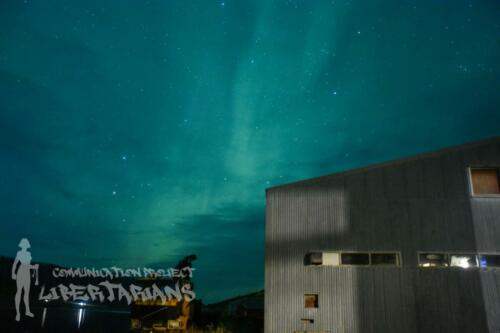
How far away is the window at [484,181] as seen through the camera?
49.8ft

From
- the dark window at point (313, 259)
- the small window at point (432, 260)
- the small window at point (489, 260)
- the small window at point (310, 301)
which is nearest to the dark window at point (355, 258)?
the dark window at point (313, 259)

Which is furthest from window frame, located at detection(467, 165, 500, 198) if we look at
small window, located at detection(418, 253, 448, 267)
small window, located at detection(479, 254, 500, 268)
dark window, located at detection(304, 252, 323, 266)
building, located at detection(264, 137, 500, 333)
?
dark window, located at detection(304, 252, 323, 266)

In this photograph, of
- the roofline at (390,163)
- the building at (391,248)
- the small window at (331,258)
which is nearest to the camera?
the building at (391,248)

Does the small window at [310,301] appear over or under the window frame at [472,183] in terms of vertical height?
under

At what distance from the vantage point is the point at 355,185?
50.4 feet

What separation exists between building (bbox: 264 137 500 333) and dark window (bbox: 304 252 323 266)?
0.04 metres

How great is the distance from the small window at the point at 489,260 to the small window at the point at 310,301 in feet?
20.2

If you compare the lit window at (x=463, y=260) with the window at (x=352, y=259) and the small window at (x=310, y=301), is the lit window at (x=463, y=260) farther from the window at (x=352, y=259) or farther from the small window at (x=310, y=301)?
the small window at (x=310, y=301)

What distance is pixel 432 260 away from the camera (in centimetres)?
1457

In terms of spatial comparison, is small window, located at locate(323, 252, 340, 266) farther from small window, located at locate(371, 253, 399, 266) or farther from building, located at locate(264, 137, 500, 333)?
small window, located at locate(371, 253, 399, 266)

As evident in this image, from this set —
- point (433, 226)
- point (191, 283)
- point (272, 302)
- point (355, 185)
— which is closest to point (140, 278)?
point (191, 283)

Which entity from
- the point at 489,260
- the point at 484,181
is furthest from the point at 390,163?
the point at 489,260

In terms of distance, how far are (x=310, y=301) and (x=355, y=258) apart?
90.2 inches

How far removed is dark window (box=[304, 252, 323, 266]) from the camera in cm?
1472
